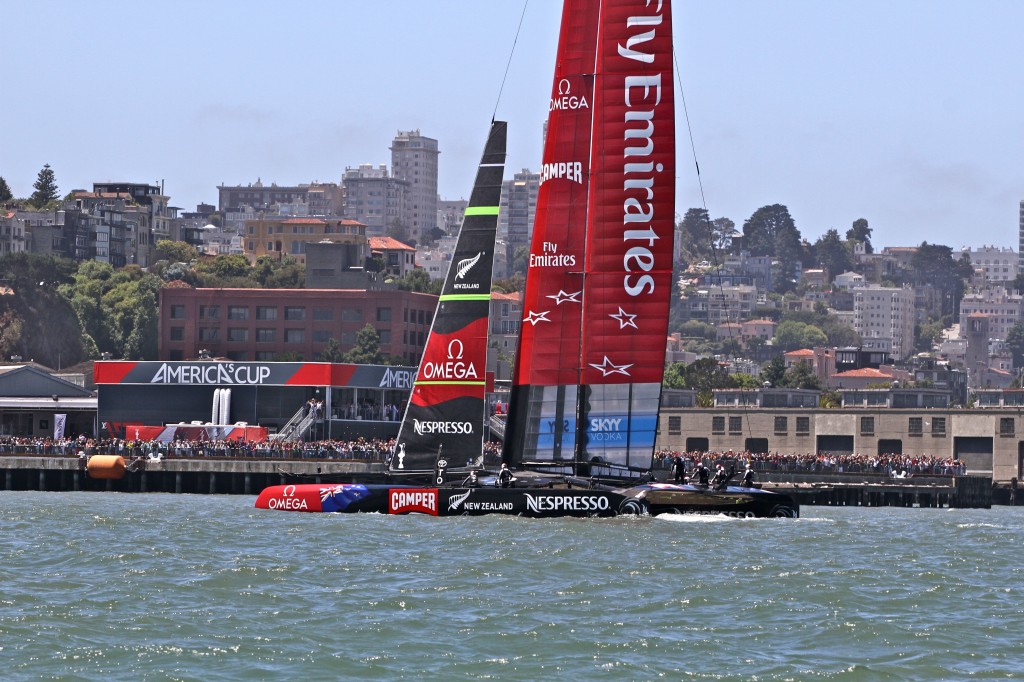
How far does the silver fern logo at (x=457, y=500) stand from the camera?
44.0 meters

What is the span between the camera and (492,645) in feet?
78.9

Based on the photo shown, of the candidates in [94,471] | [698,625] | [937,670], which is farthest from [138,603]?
[94,471]

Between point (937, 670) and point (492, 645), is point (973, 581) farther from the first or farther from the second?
point (492, 645)

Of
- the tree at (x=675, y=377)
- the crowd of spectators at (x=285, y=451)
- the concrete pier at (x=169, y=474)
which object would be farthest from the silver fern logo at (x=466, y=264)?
the tree at (x=675, y=377)

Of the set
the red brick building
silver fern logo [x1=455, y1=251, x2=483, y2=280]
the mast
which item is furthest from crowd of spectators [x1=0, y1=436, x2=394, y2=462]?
the red brick building

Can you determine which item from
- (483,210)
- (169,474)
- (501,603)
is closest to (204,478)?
(169,474)

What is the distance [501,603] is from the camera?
90.6ft

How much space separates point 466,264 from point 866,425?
5778 cm

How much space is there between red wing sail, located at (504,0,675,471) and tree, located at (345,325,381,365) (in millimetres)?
80247

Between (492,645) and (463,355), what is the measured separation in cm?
2392

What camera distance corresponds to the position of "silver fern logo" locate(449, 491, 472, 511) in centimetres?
4400

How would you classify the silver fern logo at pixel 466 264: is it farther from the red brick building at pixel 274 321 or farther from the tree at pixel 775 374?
the tree at pixel 775 374

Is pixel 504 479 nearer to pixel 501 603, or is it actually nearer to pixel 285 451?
pixel 501 603

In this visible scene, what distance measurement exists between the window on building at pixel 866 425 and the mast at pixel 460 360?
57.0 meters
